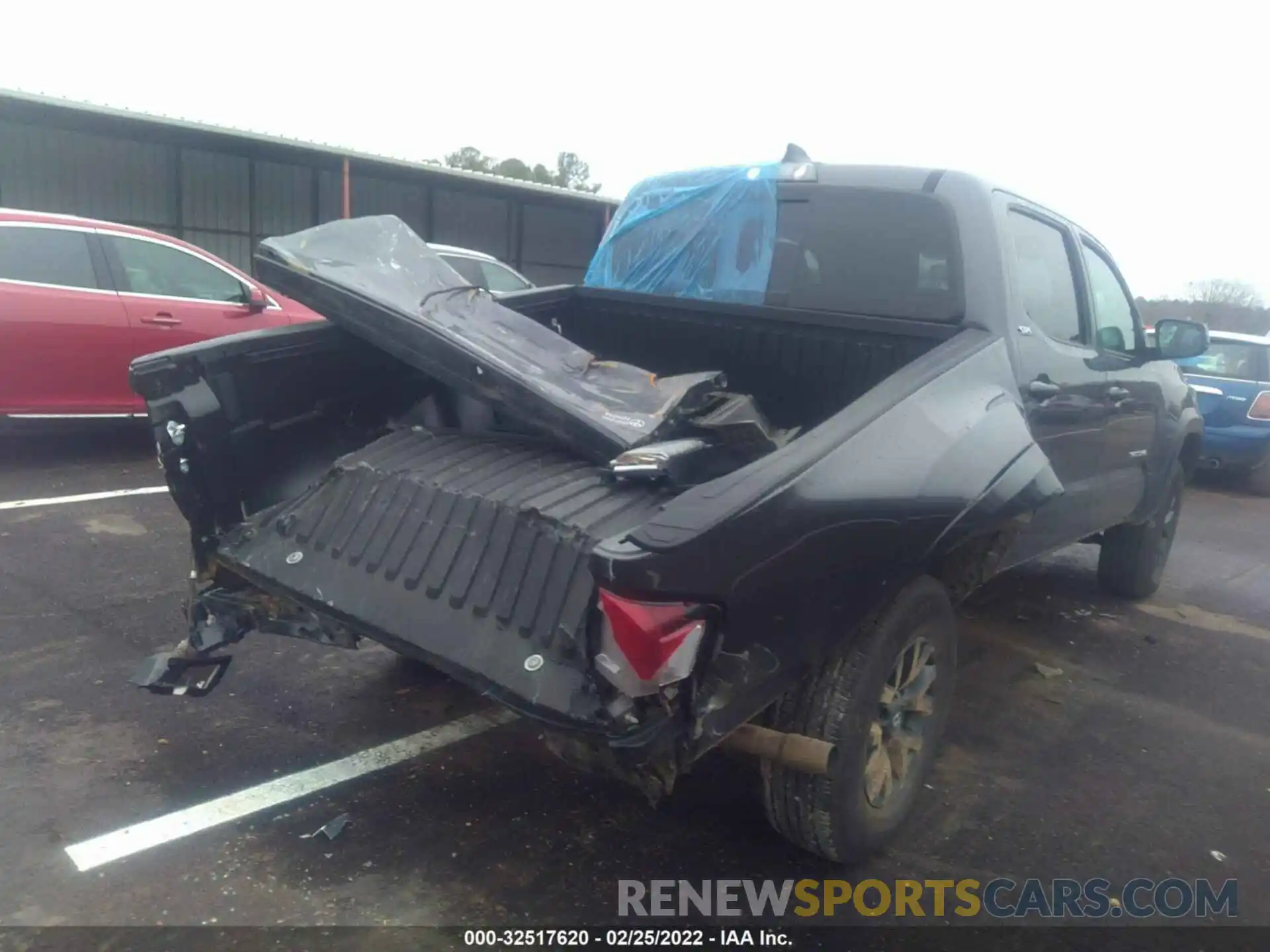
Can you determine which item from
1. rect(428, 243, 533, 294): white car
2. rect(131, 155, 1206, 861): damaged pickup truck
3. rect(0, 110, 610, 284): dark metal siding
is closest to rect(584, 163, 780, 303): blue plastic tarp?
rect(131, 155, 1206, 861): damaged pickup truck

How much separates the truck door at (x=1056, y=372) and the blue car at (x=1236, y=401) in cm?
635

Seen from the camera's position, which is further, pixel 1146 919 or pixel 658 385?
pixel 658 385

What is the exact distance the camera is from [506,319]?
3.44 m

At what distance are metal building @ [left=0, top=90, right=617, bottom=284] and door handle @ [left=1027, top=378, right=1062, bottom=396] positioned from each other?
11469 mm

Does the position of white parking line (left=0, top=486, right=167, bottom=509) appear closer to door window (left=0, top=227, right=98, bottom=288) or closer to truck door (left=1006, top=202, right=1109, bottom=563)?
door window (left=0, top=227, right=98, bottom=288)

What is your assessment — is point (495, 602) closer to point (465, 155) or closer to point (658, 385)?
point (658, 385)

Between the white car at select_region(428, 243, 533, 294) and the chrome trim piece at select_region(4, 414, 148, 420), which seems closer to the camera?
the chrome trim piece at select_region(4, 414, 148, 420)

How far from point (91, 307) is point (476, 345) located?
5.14 metres

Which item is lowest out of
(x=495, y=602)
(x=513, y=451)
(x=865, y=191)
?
(x=495, y=602)

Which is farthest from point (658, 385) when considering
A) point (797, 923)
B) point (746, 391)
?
point (797, 923)

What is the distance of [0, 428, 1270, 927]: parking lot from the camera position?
2.68 metres

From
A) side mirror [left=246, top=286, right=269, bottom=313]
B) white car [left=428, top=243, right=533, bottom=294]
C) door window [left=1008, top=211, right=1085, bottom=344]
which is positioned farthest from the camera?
white car [left=428, top=243, right=533, bottom=294]

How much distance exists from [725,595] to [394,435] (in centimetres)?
164

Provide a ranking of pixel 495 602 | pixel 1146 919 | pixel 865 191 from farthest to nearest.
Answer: pixel 865 191
pixel 1146 919
pixel 495 602
